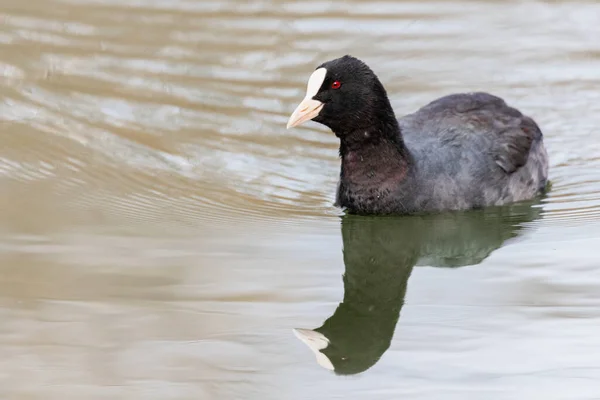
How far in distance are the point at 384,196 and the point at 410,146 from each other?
427 millimetres

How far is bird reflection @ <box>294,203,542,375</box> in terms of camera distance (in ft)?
17.4

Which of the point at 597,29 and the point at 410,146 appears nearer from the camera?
the point at 410,146

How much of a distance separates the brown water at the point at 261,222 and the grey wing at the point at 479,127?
36cm

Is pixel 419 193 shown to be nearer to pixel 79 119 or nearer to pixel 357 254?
pixel 357 254

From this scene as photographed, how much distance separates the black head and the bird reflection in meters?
0.59

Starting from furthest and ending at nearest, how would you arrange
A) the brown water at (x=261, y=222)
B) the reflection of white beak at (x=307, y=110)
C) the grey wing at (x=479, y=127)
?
the grey wing at (x=479, y=127) → the reflection of white beak at (x=307, y=110) → the brown water at (x=261, y=222)

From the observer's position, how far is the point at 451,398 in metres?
4.76

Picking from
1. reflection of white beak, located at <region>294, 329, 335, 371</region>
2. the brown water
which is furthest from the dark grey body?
reflection of white beak, located at <region>294, 329, 335, 371</region>

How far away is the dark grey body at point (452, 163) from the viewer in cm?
717

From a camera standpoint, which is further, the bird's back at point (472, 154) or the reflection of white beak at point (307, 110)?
the bird's back at point (472, 154)

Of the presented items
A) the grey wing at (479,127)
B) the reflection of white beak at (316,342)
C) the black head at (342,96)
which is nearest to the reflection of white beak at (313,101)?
the black head at (342,96)

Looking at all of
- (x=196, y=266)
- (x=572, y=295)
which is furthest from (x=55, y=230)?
(x=572, y=295)

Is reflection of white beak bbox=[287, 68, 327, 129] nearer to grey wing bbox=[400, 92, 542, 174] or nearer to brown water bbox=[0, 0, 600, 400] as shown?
brown water bbox=[0, 0, 600, 400]

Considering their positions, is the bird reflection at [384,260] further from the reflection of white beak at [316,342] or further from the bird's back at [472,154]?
the bird's back at [472,154]
